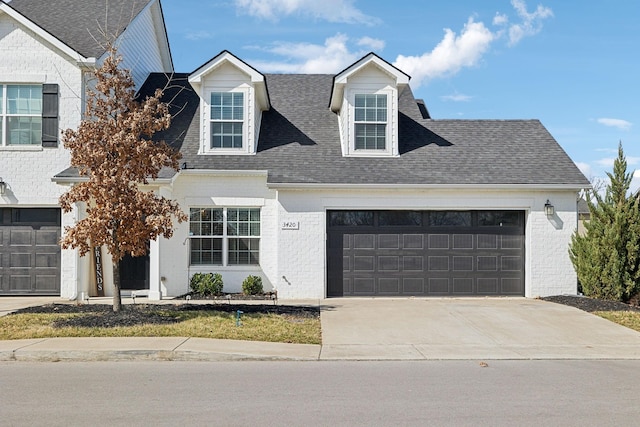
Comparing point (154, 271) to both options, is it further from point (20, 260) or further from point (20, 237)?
point (20, 237)

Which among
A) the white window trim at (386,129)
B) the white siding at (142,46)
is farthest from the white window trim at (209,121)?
the white siding at (142,46)

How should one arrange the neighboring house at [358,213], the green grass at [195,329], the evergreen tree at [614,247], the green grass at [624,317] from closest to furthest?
the green grass at [195,329]
the green grass at [624,317]
the evergreen tree at [614,247]
the neighboring house at [358,213]

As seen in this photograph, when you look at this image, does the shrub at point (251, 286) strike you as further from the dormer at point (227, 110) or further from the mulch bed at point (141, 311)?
the dormer at point (227, 110)

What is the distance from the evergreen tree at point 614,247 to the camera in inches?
613

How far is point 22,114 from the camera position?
16.6m

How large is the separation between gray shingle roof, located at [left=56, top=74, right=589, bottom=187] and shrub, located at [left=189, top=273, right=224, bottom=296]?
3006mm

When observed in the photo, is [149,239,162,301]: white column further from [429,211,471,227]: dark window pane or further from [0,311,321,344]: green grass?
[429,211,471,227]: dark window pane

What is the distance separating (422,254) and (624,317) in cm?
537

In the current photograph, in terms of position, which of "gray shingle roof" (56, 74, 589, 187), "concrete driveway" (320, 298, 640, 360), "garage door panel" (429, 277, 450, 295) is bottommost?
"concrete driveway" (320, 298, 640, 360)

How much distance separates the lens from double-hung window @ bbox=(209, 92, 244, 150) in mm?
17672

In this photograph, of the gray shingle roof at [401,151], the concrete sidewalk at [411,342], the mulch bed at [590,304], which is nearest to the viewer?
the concrete sidewalk at [411,342]

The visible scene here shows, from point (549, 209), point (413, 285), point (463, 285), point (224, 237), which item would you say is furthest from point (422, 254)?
point (224, 237)

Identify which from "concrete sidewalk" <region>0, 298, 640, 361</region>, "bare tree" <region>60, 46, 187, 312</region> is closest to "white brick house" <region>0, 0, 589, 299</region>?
"concrete sidewalk" <region>0, 298, 640, 361</region>

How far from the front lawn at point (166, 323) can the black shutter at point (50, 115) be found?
502 cm
